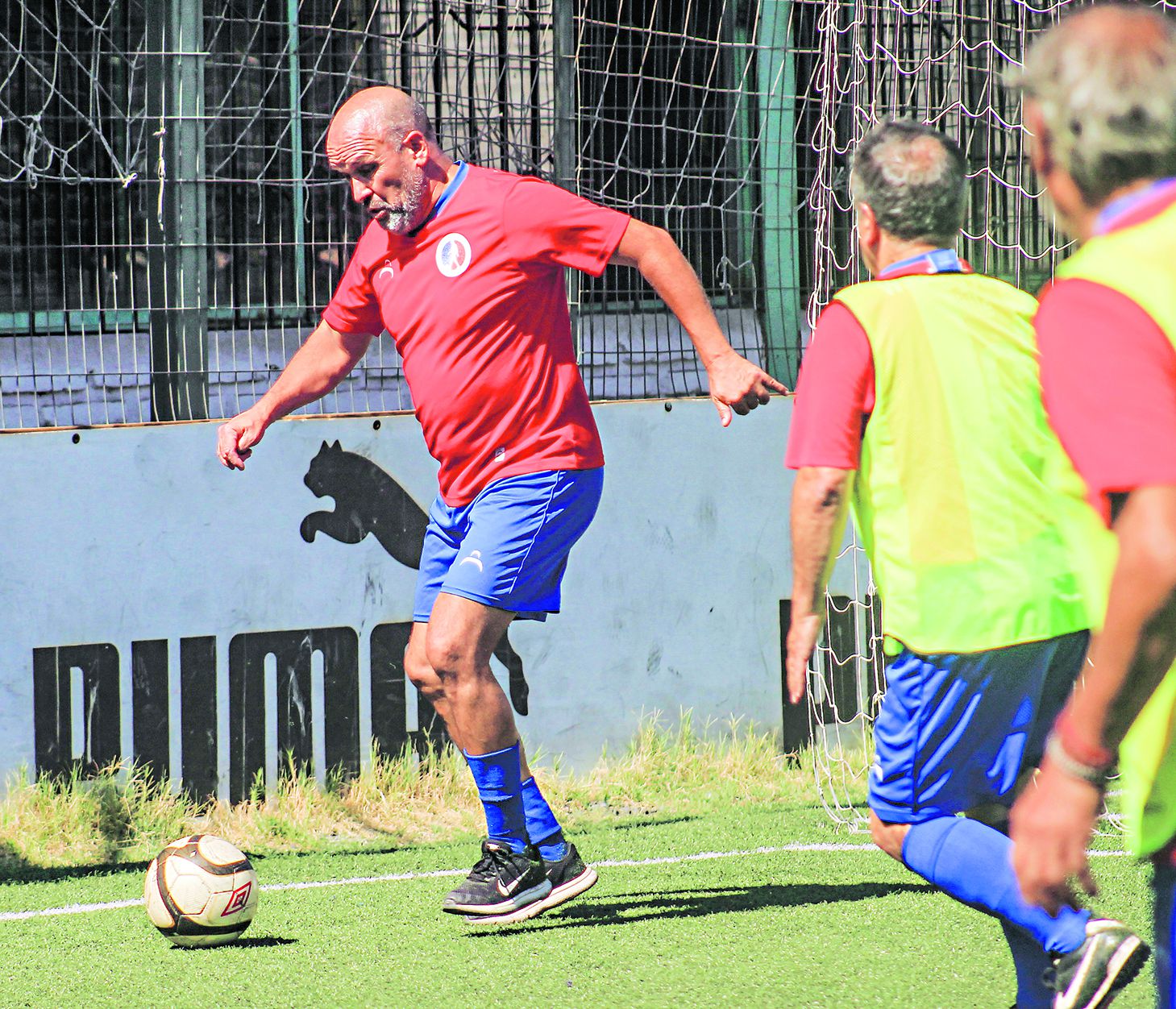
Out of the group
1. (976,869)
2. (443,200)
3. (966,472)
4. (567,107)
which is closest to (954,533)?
(966,472)

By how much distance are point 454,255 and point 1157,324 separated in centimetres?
319

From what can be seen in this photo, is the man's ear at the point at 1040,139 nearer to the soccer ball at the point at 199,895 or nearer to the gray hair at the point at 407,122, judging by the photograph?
the gray hair at the point at 407,122

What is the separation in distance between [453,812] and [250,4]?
3950mm

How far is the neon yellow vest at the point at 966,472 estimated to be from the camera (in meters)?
2.96

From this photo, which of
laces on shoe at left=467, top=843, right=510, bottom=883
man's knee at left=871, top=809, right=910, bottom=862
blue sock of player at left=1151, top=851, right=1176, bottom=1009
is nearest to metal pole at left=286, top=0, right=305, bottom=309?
laces on shoe at left=467, top=843, right=510, bottom=883

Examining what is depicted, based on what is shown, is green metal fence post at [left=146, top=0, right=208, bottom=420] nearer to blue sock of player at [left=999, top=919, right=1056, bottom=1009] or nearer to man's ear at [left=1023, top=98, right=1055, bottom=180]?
blue sock of player at [left=999, top=919, right=1056, bottom=1009]

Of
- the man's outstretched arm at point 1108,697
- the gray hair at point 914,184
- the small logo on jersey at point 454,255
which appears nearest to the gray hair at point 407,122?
the small logo on jersey at point 454,255

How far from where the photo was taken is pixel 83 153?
7.25 meters

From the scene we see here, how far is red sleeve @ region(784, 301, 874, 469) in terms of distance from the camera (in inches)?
117

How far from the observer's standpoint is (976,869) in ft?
9.77

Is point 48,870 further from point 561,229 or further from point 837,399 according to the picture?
Answer: point 837,399

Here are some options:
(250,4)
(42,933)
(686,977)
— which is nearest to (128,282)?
(250,4)

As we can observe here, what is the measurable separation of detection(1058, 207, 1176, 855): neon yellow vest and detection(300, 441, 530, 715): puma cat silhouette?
4.65m

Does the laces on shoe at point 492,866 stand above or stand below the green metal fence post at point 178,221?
below
